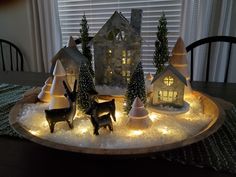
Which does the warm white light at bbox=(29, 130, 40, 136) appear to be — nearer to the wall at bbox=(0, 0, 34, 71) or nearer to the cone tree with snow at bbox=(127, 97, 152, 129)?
the cone tree with snow at bbox=(127, 97, 152, 129)

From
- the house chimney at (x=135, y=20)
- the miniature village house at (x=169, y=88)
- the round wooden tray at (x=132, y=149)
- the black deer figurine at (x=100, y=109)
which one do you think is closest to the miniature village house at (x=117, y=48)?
the house chimney at (x=135, y=20)

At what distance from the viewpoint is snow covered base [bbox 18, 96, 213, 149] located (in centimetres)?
66

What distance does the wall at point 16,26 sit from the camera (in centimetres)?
235

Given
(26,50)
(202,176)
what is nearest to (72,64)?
(202,176)

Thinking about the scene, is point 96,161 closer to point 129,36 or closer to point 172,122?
point 172,122

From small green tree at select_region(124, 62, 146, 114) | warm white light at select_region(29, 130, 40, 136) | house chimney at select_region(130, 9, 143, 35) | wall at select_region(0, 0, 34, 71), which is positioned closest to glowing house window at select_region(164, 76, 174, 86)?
small green tree at select_region(124, 62, 146, 114)

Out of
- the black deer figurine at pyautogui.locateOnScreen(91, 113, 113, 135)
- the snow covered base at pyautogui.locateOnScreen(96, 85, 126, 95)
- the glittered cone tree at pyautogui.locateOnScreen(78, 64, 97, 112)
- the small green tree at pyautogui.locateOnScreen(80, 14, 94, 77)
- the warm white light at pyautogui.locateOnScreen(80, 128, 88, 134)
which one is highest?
the small green tree at pyautogui.locateOnScreen(80, 14, 94, 77)

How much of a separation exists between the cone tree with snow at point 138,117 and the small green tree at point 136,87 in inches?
2.3

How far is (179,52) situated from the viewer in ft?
3.28

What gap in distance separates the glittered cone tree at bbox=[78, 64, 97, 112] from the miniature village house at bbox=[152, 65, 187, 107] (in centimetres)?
25

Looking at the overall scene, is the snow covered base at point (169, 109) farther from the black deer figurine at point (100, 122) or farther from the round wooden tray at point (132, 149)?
the black deer figurine at point (100, 122)

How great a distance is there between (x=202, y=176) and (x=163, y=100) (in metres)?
0.35

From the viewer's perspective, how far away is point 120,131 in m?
0.73

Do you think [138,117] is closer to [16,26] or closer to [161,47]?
[161,47]
